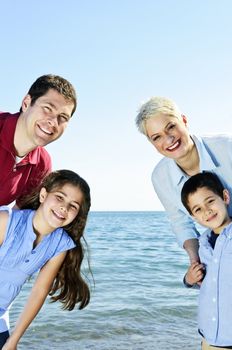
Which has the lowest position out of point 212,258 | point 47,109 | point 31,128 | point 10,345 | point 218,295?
point 10,345

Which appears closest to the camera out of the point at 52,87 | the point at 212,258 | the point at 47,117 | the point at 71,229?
the point at 212,258

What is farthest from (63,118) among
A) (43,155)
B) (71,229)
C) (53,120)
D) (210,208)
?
(210,208)

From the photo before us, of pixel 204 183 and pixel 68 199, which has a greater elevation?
pixel 204 183

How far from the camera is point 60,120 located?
11.9ft

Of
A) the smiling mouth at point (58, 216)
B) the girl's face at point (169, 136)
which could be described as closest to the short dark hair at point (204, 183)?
the girl's face at point (169, 136)

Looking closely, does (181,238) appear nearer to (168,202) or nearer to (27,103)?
(168,202)

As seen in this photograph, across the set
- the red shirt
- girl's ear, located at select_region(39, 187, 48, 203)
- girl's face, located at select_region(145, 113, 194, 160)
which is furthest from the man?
girl's face, located at select_region(145, 113, 194, 160)

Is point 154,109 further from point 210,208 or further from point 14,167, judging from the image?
point 14,167

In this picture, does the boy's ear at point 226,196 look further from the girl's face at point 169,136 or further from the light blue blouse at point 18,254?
the light blue blouse at point 18,254

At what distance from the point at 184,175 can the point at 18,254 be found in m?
1.42

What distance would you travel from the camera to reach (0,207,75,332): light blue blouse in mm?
3525

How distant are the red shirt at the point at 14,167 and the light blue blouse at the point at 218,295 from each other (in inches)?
59.0

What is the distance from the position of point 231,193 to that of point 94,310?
4479 millimetres

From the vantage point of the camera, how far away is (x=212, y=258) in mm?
3350
